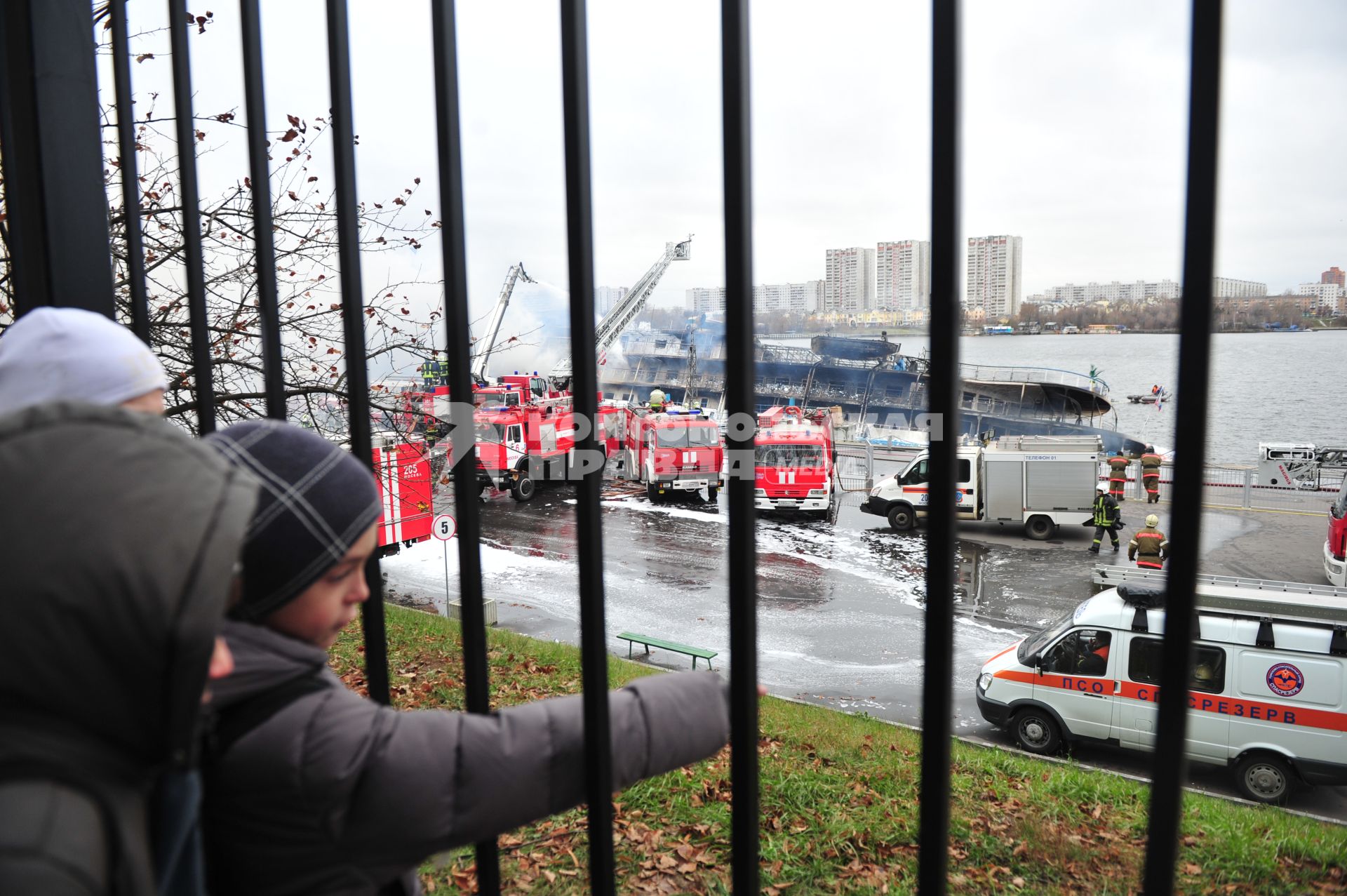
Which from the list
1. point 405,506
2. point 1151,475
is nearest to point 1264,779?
point 405,506

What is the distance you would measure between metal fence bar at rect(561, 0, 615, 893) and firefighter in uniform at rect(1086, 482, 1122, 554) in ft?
55.1

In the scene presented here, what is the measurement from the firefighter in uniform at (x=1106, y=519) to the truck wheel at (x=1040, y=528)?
0.92 m

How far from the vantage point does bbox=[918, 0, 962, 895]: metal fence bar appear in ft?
2.28

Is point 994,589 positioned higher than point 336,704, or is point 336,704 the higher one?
point 336,704

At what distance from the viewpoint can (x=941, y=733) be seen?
2.47ft

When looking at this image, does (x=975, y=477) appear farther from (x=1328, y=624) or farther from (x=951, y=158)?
(x=951, y=158)

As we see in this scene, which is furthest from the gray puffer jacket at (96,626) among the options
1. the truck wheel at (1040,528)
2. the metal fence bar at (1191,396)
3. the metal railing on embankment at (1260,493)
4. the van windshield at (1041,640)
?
the metal railing on embankment at (1260,493)

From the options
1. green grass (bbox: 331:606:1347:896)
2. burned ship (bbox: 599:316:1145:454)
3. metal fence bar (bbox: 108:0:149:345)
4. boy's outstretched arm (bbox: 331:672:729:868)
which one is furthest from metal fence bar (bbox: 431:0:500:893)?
burned ship (bbox: 599:316:1145:454)

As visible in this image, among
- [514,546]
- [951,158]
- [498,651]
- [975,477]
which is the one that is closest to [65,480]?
[951,158]

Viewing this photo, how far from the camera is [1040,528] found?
17.5 metres

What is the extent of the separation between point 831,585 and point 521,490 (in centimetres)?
1017

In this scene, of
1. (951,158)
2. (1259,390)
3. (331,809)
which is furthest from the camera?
(1259,390)

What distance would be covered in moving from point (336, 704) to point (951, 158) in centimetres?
75

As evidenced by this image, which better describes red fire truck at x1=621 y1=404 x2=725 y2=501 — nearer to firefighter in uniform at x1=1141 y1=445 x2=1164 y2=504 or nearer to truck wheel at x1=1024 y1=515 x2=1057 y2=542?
truck wheel at x1=1024 y1=515 x2=1057 y2=542
